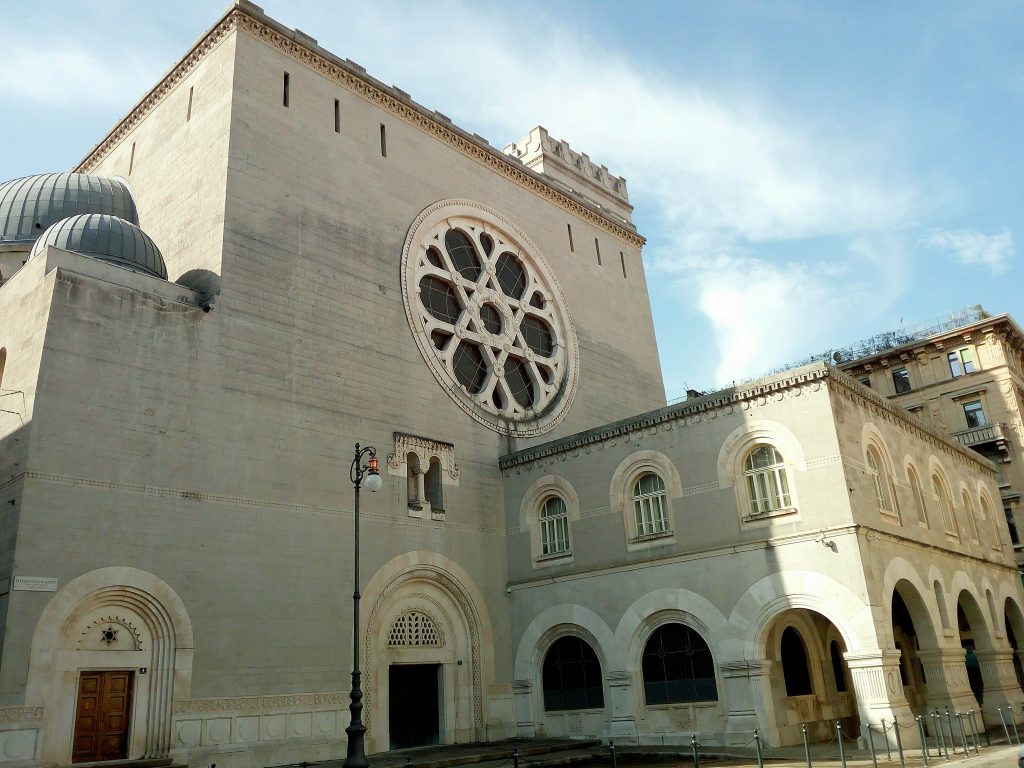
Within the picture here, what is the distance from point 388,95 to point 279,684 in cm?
1951

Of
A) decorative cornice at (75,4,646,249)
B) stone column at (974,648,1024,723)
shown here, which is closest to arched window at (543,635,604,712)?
stone column at (974,648,1024,723)

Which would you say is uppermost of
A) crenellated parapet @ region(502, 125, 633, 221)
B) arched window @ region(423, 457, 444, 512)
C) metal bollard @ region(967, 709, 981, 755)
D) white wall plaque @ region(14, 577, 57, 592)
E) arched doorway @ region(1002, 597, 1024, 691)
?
crenellated parapet @ region(502, 125, 633, 221)

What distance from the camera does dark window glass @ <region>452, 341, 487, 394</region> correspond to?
29125 mm

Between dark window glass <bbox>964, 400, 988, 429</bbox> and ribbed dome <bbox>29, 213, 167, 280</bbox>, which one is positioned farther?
dark window glass <bbox>964, 400, 988, 429</bbox>

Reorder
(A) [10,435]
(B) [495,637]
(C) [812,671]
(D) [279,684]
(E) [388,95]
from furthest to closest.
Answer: (E) [388,95] < (B) [495,637] < (C) [812,671] < (D) [279,684] < (A) [10,435]

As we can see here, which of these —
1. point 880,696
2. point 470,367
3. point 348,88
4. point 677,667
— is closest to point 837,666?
point 677,667

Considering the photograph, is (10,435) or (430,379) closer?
(10,435)

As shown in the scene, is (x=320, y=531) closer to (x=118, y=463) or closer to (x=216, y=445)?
(x=216, y=445)

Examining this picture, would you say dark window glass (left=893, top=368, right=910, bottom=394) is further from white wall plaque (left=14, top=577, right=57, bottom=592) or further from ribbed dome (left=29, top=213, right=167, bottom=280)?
white wall plaque (left=14, top=577, right=57, bottom=592)

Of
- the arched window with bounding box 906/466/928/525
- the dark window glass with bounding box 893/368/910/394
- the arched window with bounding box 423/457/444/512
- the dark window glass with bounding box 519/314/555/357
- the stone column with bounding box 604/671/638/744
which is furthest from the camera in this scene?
the dark window glass with bounding box 893/368/910/394

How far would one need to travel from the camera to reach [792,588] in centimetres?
2105

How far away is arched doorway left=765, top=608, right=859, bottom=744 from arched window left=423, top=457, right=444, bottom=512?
33.4 ft

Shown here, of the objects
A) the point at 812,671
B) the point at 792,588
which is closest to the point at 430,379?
the point at 792,588

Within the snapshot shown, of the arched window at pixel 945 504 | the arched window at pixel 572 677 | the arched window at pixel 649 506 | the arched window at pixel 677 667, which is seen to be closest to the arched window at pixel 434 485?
the arched window at pixel 572 677
